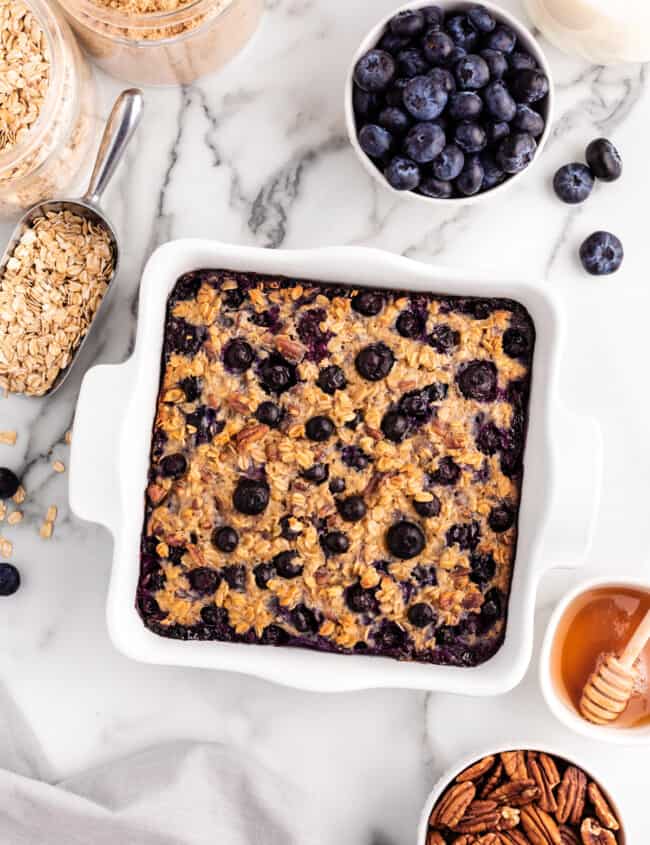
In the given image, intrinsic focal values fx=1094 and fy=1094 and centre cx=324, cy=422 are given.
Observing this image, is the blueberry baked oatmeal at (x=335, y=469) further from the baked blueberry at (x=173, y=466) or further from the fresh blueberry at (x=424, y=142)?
the fresh blueberry at (x=424, y=142)

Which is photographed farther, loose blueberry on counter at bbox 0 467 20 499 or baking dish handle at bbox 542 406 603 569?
loose blueberry on counter at bbox 0 467 20 499

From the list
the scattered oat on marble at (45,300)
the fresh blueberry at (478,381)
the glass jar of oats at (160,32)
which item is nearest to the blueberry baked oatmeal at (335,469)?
the fresh blueberry at (478,381)

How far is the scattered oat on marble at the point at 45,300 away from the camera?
1.87 meters

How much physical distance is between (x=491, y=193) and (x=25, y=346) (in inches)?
32.6

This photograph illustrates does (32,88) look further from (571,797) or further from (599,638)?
(571,797)

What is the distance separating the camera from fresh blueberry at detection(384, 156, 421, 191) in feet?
5.78

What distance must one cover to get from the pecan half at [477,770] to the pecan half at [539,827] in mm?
95

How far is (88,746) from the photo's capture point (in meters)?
1.98

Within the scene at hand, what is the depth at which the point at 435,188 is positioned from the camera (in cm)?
179

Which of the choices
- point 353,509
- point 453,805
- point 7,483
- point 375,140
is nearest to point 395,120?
point 375,140

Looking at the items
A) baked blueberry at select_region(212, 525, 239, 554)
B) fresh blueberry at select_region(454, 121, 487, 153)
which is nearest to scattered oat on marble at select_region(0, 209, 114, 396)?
baked blueberry at select_region(212, 525, 239, 554)

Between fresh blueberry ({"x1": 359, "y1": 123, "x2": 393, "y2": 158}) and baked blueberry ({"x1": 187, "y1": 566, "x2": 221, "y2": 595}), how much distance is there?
0.73 metres

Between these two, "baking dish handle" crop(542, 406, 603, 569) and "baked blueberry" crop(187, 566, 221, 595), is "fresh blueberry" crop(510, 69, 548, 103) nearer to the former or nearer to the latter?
"baking dish handle" crop(542, 406, 603, 569)

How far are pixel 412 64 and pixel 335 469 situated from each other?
2.18 ft
